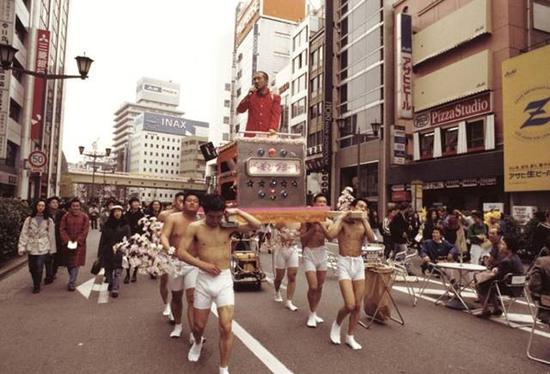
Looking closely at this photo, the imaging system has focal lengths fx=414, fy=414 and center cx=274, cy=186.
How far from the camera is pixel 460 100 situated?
24891 mm

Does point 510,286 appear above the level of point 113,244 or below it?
below

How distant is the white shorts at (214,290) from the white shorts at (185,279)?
119 cm

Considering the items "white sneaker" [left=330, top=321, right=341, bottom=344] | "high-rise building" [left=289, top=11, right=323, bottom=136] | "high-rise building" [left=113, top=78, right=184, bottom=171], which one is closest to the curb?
"white sneaker" [left=330, top=321, right=341, bottom=344]

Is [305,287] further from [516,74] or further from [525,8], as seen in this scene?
[525,8]

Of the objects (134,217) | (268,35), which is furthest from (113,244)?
(268,35)

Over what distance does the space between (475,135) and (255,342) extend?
74.1 feet

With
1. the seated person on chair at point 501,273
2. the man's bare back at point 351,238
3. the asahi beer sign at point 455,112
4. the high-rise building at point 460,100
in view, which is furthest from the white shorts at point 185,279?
the asahi beer sign at point 455,112

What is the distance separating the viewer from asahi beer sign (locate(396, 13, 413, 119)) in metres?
28.1

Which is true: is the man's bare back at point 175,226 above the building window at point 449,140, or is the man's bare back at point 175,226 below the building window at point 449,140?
below

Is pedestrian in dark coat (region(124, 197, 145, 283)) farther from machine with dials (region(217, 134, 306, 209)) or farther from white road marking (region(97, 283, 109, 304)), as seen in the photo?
machine with dials (region(217, 134, 306, 209))

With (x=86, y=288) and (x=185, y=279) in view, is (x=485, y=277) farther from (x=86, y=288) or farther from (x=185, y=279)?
(x=86, y=288)

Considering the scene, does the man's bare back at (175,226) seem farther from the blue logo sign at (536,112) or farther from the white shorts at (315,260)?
the blue logo sign at (536,112)

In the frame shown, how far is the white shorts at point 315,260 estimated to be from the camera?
22.9 feet

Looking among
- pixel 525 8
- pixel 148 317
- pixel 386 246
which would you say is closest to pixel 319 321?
pixel 148 317
